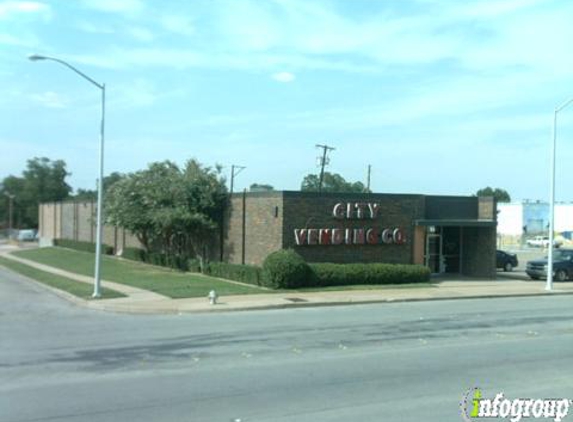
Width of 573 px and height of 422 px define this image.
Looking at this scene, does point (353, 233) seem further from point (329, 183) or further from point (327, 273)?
point (329, 183)

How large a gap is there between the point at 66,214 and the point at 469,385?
60924 millimetres

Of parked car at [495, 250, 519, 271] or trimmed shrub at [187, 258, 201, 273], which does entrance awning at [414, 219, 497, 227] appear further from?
parked car at [495, 250, 519, 271]

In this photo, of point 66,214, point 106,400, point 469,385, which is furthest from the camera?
point 66,214

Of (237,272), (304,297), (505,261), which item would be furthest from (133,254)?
(505,261)

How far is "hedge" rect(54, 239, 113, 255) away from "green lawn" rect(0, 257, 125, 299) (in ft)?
41.3

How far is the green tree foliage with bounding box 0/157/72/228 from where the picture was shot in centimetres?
12262

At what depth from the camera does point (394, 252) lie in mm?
30203

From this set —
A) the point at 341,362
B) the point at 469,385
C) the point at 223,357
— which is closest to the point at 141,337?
the point at 223,357

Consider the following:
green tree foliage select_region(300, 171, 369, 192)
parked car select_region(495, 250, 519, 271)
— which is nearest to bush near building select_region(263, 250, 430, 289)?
parked car select_region(495, 250, 519, 271)

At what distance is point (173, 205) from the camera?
33.2 metres

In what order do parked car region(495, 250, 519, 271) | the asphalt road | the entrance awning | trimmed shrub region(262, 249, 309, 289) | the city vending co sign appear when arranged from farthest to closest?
parked car region(495, 250, 519, 271)
the entrance awning
the city vending co sign
trimmed shrub region(262, 249, 309, 289)
the asphalt road

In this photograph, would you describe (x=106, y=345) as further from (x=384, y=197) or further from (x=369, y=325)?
(x=384, y=197)

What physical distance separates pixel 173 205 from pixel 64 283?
25.5 feet

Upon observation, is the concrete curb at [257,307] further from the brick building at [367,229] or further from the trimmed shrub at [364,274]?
the brick building at [367,229]
